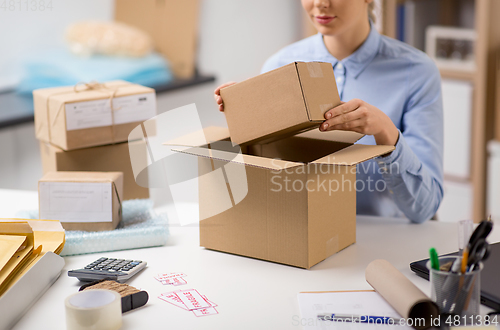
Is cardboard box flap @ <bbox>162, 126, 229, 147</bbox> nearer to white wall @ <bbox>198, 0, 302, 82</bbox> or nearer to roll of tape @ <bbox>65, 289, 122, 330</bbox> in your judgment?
roll of tape @ <bbox>65, 289, 122, 330</bbox>

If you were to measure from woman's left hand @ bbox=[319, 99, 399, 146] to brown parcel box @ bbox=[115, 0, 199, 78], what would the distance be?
6.20 feet

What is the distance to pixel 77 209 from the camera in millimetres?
1170

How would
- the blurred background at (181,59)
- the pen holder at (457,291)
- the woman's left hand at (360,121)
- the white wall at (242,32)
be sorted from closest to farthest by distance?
the pen holder at (457,291), the woman's left hand at (360,121), the blurred background at (181,59), the white wall at (242,32)

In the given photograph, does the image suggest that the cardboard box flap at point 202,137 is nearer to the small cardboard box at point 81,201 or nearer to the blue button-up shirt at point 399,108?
the small cardboard box at point 81,201

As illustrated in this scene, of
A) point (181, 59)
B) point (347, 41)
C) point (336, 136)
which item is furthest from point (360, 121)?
point (181, 59)

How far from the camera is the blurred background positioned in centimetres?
236

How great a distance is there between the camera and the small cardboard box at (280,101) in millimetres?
978

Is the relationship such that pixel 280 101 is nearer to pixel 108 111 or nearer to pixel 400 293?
pixel 400 293

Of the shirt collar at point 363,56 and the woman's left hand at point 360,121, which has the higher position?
the shirt collar at point 363,56

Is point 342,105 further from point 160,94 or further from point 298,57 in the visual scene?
point 160,94

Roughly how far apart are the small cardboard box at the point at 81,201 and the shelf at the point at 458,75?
6.52 feet

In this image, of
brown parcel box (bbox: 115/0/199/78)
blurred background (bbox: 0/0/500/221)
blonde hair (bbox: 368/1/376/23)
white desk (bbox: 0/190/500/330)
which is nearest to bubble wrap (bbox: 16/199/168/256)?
white desk (bbox: 0/190/500/330)

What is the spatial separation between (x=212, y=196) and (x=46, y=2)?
180cm

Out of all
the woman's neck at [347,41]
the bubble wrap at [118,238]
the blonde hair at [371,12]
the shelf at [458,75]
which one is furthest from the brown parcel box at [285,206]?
the shelf at [458,75]
